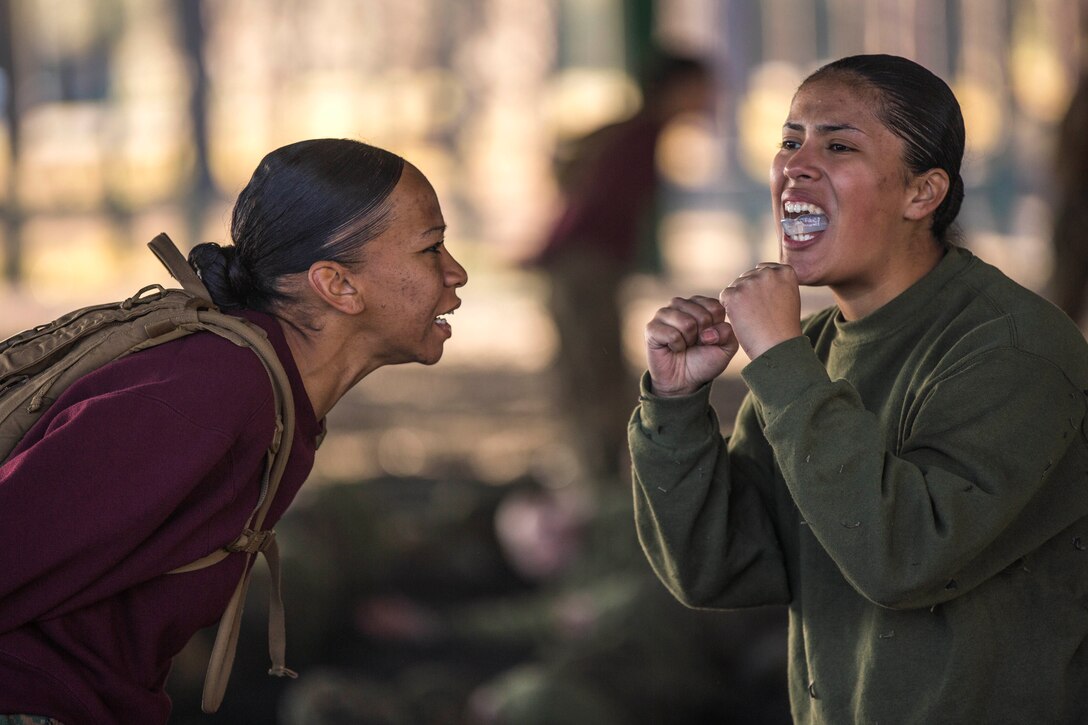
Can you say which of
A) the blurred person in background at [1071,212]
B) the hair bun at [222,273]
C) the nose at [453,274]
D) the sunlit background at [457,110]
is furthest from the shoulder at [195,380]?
the sunlit background at [457,110]

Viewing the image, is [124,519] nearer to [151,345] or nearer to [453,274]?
[151,345]

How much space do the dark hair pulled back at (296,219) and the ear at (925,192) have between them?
0.69 metres

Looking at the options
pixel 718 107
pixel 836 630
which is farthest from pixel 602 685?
pixel 718 107

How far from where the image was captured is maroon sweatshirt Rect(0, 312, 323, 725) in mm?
1606

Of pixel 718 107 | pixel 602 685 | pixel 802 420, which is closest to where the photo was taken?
pixel 802 420

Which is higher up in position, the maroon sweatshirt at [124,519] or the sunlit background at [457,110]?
the maroon sweatshirt at [124,519]

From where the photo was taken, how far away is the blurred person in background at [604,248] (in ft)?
17.7

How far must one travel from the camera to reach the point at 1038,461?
1622 mm

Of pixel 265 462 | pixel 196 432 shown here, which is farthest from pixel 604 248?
pixel 196 432

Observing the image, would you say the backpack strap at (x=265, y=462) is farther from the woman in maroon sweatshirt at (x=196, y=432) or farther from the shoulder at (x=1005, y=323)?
the shoulder at (x=1005, y=323)

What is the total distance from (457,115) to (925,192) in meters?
7.09

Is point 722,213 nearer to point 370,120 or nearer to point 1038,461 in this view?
point 370,120

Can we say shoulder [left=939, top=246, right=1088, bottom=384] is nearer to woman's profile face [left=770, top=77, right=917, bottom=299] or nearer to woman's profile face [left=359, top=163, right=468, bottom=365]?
woman's profile face [left=770, top=77, right=917, bottom=299]

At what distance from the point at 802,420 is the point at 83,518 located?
844mm
